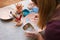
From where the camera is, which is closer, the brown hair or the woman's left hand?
the brown hair

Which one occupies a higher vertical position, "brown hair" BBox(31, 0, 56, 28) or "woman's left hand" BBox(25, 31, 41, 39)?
"brown hair" BBox(31, 0, 56, 28)

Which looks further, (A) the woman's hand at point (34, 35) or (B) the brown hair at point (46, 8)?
(A) the woman's hand at point (34, 35)

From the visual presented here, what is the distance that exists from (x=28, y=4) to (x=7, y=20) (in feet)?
0.95

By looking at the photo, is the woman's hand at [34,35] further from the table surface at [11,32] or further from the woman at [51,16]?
the woman at [51,16]

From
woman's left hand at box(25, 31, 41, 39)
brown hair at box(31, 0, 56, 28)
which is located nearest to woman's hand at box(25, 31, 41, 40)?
woman's left hand at box(25, 31, 41, 39)

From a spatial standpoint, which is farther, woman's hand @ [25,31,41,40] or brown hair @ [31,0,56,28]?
woman's hand @ [25,31,41,40]

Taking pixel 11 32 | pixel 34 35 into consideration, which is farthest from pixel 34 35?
pixel 11 32

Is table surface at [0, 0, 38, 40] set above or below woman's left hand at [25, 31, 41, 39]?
above

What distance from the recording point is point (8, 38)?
1.02 meters

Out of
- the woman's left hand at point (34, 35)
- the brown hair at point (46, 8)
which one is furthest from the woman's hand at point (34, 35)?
the brown hair at point (46, 8)

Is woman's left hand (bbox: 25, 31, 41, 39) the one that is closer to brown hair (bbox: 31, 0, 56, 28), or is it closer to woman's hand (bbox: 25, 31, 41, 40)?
woman's hand (bbox: 25, 31, 41, 40)

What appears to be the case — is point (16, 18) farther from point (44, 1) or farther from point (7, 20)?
point (44, 1)

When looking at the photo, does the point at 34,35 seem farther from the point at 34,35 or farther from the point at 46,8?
the point at 46,8

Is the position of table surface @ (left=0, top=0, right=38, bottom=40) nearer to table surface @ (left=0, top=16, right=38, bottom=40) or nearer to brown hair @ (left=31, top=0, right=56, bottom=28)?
table surface @ (left=0, top=16, right=38, bottom=40)
